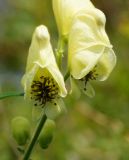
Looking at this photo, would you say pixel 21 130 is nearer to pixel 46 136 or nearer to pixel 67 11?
pixel 46 136

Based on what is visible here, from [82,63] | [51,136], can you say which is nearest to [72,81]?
[82,63]

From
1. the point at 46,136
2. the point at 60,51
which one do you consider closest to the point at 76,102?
the point at 46,136

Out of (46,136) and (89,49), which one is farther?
(46,136)

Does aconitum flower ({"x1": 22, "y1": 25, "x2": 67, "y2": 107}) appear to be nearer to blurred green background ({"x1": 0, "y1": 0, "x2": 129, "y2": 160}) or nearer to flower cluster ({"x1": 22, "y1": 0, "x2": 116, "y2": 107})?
flower cluster ({"x1": 22, "y1": 0, "x2": 116, "y2": 107})

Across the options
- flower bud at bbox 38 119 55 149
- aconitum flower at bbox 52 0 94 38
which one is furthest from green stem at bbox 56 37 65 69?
flower bud at bbox 38 119 55 149

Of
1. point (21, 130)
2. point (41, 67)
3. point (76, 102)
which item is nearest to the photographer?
point (41, 67)

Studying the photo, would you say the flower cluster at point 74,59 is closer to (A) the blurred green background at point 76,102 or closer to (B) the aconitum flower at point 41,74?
(B) the aconitum flower at point 41,74

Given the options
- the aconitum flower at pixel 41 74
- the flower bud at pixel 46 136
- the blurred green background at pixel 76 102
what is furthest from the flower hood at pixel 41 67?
the blurred green background at pixel 76 102
